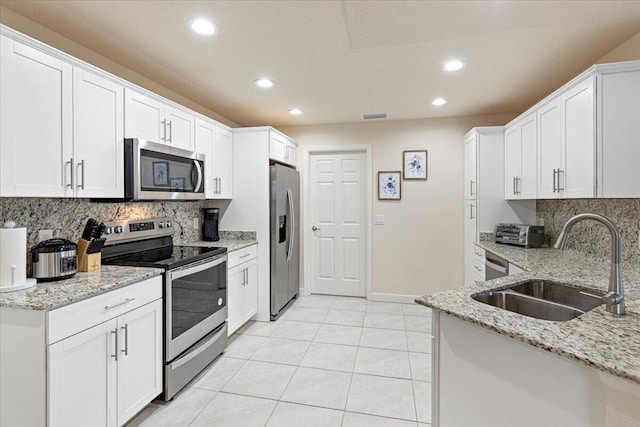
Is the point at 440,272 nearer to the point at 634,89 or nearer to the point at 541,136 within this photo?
the point at 541,136

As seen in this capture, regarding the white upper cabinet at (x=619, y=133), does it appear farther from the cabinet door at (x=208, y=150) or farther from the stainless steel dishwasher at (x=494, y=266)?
the cabinet door at (x=208, y=150)

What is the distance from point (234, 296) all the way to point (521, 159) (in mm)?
3110

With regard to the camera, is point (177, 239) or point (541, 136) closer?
point (541, 136)

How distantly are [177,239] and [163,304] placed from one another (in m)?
1.28

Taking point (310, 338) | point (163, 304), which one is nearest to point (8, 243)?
point (163, 304)

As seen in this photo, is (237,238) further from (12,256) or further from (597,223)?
(597,223)

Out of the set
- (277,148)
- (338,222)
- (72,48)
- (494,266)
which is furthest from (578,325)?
(338,222)

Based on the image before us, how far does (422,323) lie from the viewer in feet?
11.8

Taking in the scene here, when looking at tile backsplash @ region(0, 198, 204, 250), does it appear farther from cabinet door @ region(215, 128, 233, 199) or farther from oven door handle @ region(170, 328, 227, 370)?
oven door handle @ region(170, 328, 227, 370)

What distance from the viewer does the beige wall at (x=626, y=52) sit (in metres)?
2.09

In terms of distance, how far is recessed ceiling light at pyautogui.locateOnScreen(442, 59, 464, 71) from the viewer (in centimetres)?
253

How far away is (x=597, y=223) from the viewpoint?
2.61 metres

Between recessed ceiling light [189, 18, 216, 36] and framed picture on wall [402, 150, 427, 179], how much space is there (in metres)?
2.93

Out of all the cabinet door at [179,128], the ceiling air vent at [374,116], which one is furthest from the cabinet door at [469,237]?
the cabinet door at [179,128]
